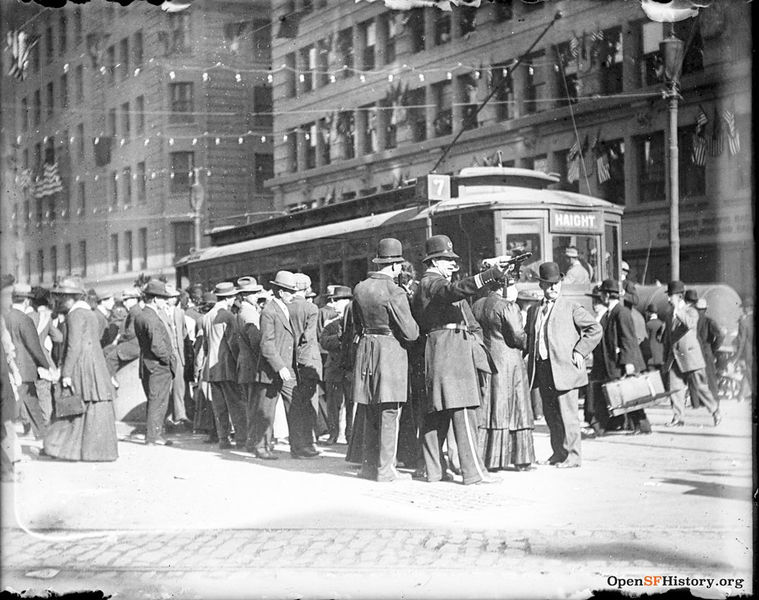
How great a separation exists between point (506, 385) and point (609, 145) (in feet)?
58.3

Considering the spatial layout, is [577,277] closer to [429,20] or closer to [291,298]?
[291,298]

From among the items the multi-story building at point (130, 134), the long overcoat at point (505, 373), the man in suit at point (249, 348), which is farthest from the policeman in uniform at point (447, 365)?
the multi-story building at point (130, 134)

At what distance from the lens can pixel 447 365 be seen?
26.8ft

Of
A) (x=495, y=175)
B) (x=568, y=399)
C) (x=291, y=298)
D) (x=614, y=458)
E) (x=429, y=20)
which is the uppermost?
(x=429, y=20)

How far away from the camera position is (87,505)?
7.39 meters

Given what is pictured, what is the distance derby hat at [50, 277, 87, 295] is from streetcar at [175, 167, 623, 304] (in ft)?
19.0

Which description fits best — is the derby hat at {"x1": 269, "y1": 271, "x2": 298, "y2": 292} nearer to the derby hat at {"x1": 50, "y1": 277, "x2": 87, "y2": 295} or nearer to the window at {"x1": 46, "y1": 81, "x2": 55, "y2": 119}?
the derby hat at {"x1": 50, "y1": 277, "x2": 87, "y2": 295}

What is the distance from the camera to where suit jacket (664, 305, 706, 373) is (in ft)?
39.4

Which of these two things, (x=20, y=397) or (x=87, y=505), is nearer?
(x=87, y=505)

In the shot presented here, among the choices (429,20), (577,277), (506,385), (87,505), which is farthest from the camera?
(429,20)

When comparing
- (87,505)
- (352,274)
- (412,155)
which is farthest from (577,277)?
(412,155)

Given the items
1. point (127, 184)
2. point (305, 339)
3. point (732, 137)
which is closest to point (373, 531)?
point (305, 339)

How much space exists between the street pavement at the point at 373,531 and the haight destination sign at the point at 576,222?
6.07 meters

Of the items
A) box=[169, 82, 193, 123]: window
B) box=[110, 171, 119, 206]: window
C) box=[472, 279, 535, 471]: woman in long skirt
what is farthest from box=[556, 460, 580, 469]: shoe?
box=[169, 82, 193, 123]: window
